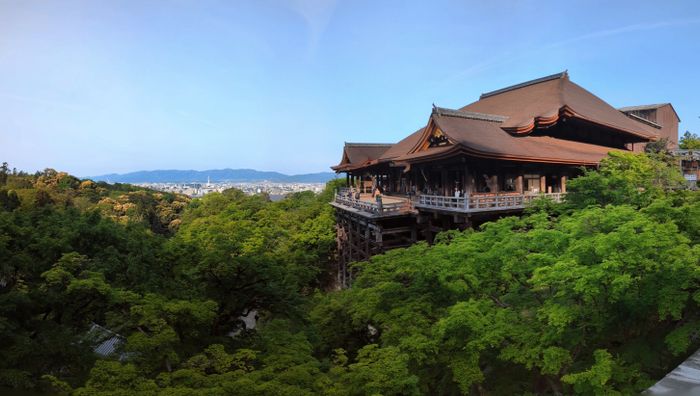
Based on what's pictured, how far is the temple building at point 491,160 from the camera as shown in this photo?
18228 mm

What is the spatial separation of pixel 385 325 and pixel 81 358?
6.05 meters

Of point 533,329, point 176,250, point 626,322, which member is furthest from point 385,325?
point 176,250

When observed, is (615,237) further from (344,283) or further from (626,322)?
(344,283)

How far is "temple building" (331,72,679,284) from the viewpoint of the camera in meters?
18.2

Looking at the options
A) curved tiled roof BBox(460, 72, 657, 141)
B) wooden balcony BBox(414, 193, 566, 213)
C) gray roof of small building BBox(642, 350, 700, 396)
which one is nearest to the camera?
Answer: gray roof of small building BBox(642, 350, 700, 396)

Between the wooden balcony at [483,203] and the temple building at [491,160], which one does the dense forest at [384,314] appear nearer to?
the wooden balcony at [483,203]

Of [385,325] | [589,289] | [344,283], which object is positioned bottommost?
[344,283]

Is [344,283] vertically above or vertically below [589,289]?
below

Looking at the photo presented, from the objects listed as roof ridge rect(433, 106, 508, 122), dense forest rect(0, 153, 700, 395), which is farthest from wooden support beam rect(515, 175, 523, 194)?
dense forest rect(0, 153, 700, 395)

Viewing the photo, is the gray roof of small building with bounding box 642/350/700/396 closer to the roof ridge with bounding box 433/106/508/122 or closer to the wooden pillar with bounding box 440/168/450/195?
the roof ridge with bounding box 433/106/508/122

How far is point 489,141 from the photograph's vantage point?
1939cm

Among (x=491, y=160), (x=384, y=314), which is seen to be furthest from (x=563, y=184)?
(x=384, y=314)

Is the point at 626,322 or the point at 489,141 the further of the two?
the point at 489,141

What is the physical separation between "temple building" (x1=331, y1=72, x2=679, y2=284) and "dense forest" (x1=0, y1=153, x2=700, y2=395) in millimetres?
5719
